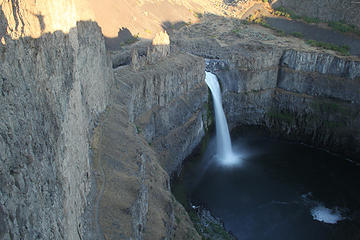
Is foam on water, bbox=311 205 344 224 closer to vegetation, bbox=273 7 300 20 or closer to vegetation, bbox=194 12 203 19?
vegetation, bbox=273 7 300 20

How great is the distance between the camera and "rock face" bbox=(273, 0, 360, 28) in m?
57.2

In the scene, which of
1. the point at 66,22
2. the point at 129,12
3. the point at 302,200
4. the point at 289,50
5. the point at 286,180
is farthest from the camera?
the point at 129,12

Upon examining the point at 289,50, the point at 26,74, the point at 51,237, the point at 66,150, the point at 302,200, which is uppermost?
the point at 26,74

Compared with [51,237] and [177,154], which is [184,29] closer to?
[177,154]

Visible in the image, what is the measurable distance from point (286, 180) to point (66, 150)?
30.7 meters

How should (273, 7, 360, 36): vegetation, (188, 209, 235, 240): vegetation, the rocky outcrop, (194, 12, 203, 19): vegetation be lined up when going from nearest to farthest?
(188, 209, 235, 240): vegetation < the rocky outcrop < (273, 7, 360, 36): vegetation < (194, 12, 203, 19): vegetation

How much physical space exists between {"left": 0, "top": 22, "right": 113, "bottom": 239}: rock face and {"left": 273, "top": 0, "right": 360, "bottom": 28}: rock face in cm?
5637

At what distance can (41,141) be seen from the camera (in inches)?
352

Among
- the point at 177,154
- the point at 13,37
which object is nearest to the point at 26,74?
the point at 13,37

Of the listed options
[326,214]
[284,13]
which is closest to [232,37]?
[284,13]

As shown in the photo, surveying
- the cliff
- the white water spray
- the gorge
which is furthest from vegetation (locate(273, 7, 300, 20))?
the white water spray

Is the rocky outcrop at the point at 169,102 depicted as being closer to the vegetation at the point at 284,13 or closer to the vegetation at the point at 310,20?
the vegetation at the point at 310,20

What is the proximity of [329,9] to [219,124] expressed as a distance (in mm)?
34310

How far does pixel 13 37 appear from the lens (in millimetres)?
8242
